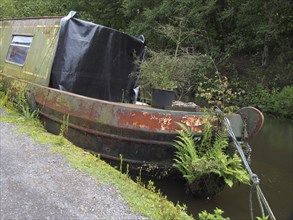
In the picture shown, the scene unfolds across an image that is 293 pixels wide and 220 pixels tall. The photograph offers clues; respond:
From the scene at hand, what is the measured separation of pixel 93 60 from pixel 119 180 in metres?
3.61

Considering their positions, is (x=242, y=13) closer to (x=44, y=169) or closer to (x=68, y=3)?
(x=68, y=3)

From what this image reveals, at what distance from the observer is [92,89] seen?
7.98m

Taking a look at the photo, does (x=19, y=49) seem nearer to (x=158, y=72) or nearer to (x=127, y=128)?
(x=158, y=72)

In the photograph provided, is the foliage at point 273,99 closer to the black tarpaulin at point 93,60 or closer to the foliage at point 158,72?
the foliage at point 158,72

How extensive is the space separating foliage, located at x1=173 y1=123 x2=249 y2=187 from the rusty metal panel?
3.17 metres

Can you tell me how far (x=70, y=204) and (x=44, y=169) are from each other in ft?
3.15

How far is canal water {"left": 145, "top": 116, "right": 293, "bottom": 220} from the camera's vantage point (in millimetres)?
6000

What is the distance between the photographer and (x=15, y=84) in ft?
27.6

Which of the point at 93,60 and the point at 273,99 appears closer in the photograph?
the point at 93,60

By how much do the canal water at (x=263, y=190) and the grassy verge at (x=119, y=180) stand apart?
109cm

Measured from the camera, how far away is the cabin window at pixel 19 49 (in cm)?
897

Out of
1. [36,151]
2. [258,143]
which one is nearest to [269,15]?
[258,143]

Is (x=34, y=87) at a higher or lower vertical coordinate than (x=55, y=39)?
lower

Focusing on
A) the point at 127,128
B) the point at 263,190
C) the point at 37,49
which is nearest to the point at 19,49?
the point at 37,49
